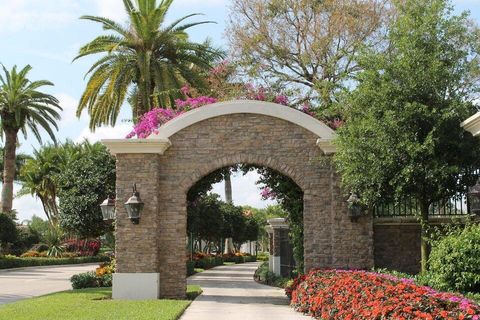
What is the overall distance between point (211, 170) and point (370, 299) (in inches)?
294

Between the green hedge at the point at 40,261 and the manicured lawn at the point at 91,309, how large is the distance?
21934mm

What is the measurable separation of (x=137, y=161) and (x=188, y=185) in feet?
4.73

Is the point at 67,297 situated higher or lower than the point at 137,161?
lower

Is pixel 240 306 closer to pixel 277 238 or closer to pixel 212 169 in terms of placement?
pixel 212 169

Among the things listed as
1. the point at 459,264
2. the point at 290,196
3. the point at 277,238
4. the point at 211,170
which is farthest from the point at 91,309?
the point at 277,238

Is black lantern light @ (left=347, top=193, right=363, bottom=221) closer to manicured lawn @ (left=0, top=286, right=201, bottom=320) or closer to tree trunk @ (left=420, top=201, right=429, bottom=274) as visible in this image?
tree trunk @ (left=420, top=201, right=429, bottom=274)

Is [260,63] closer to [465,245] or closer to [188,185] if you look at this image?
[188,185]

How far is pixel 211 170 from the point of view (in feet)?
56.3

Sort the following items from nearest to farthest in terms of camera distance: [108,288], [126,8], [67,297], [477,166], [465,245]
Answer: [465,245] < [477,166] < [67,297] < [108,288] < [126,8]

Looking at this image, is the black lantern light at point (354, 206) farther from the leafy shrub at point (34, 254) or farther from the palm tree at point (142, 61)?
the leafy shrub at point (34, 254)

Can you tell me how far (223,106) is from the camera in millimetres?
17094

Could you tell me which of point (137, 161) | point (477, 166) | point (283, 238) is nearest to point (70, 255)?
point (283, 238)

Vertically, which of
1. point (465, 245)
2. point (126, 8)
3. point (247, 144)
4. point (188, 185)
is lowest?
point (465, 245)

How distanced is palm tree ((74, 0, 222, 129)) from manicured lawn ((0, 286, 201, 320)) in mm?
10327
